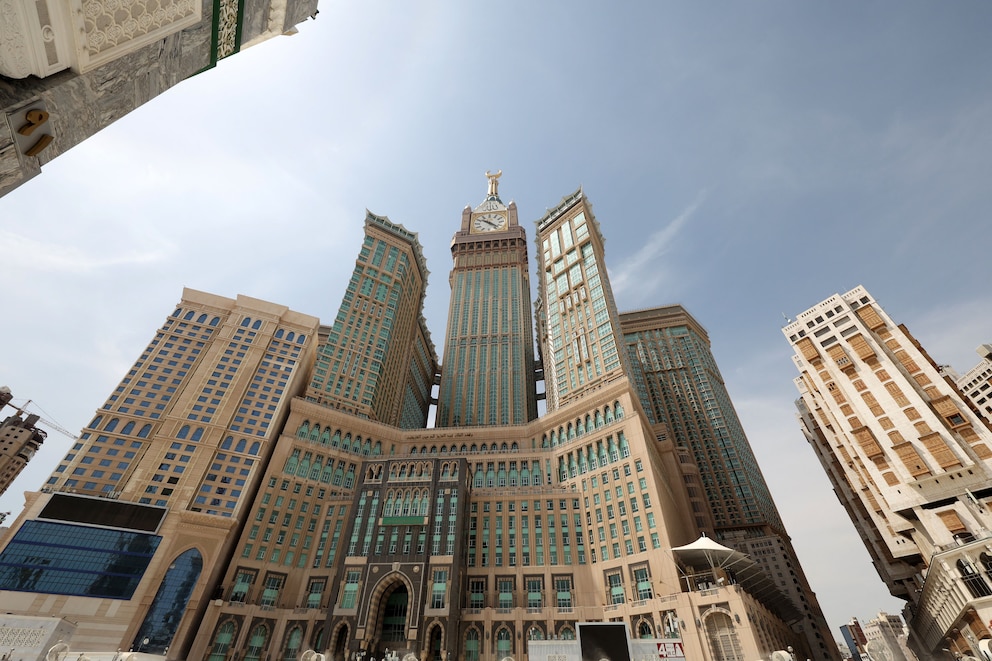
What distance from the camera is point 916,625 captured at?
2212 inches

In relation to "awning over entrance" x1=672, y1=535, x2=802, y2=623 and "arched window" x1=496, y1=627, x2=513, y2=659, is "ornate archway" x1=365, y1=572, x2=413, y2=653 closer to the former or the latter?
"arched window" x1=496, y1=627, x2=513, y2=659

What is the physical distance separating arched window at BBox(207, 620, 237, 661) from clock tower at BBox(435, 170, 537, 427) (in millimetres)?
56085

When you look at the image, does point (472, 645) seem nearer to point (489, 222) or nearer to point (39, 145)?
point (39, 145)

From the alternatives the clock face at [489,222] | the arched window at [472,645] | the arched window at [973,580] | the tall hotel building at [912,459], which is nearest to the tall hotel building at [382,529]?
the arched window at [472,645]

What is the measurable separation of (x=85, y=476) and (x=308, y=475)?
28295 millimetres

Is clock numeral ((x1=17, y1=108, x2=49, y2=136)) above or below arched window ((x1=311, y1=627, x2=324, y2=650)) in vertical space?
above

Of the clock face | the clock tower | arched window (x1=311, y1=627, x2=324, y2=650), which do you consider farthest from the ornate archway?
the clock face

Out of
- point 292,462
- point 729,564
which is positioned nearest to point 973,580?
point 729,564

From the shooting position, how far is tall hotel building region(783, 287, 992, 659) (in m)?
40.5

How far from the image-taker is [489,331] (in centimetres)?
11919

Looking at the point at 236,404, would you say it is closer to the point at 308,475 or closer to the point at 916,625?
the point at 308,475

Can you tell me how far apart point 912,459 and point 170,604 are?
90.0m

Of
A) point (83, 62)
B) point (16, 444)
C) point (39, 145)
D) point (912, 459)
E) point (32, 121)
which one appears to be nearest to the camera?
point (32, 121)

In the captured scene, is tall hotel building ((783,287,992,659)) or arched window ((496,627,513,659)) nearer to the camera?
tall hotel building ((783,287,992,659))
